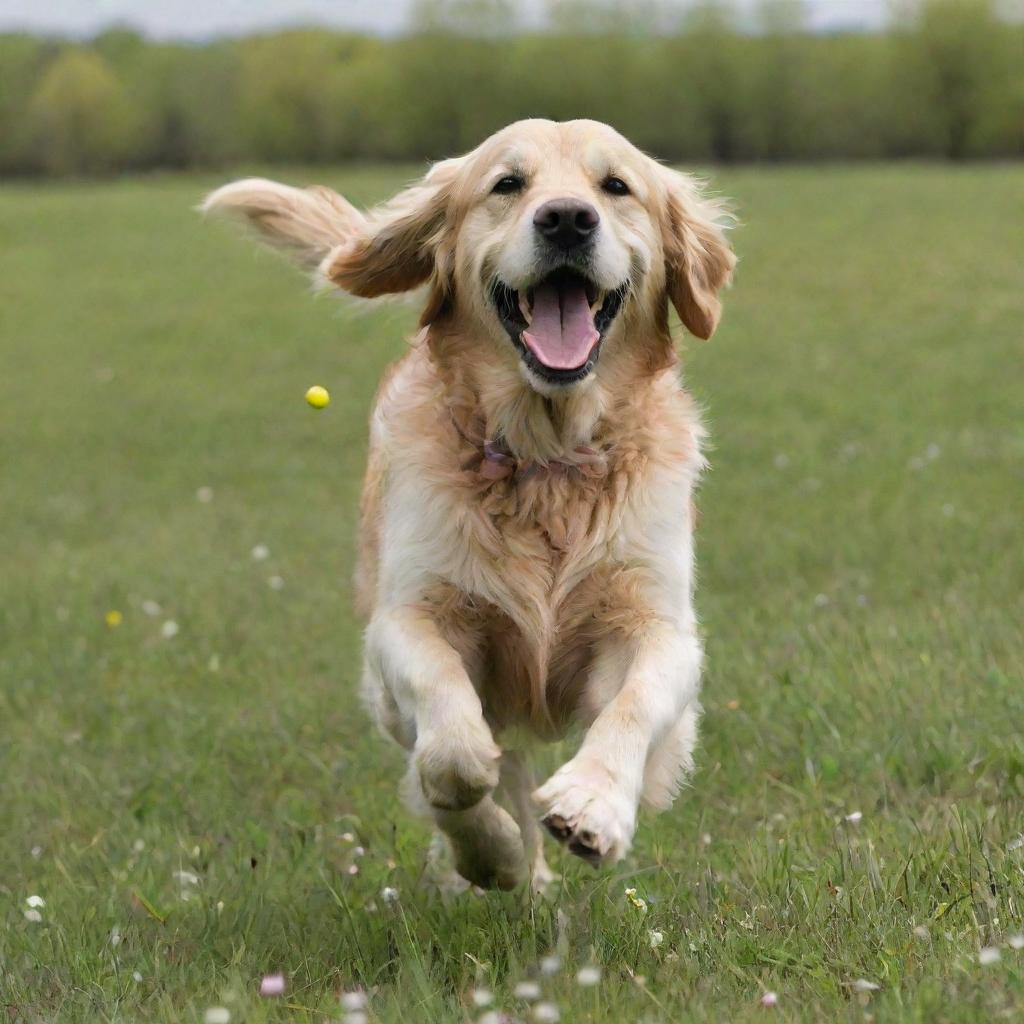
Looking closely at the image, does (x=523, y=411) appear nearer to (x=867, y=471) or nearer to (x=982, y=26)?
(x=867, y=471)

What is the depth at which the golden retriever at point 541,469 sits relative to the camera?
145 inches

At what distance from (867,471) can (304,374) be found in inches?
329

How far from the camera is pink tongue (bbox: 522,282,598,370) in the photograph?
3836mm

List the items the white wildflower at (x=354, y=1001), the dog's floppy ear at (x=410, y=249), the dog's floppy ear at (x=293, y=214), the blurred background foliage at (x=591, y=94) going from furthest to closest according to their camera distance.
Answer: the blurred background foliage at (x=591, y=94) → the dog's floppy ear at (x=293, y=214) → the dog's floppy ear at (x=410, y=249) → the white wildflower at (x=354, y=1001)

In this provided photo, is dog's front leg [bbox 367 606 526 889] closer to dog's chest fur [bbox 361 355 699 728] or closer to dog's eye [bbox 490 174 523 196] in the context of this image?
dog's chest fur [bbox 361 355 699 728]

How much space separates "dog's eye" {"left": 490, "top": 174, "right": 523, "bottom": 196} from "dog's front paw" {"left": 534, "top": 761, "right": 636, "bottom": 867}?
1579 millimetres

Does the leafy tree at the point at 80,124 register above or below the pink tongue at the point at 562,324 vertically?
below

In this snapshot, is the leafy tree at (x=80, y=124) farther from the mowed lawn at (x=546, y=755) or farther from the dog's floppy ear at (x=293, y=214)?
the dog's floppy ear at (x=293, y=214)

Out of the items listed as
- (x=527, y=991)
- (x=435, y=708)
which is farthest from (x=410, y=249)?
(x=527, y=991)

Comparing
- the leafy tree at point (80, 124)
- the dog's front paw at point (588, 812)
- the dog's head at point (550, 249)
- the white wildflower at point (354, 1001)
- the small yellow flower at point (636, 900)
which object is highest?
the dog's head at point (550, 249)

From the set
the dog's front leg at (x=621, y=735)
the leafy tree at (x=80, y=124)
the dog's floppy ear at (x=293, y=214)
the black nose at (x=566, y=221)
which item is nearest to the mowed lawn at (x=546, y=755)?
the dog's front leg at (x=621, y=735)

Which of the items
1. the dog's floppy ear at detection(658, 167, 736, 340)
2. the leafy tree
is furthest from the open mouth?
the leafy tree

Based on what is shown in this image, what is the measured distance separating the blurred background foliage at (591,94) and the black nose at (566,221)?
2040 inches

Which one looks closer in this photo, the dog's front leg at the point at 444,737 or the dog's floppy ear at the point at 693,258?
the dog's front leg at the point at 444,737
